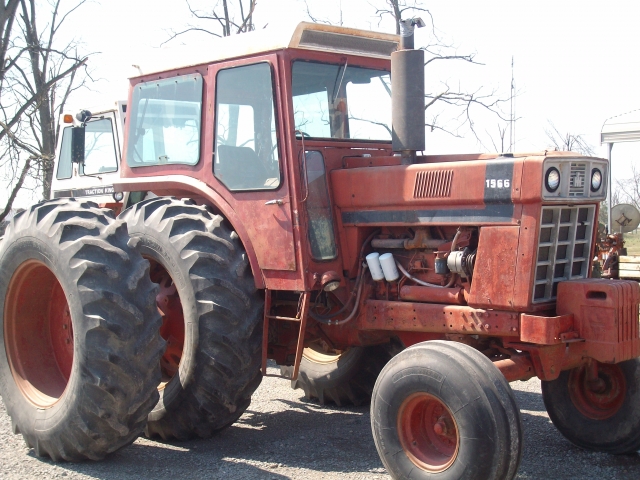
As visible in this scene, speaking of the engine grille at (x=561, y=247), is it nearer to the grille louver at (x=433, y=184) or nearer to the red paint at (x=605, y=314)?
the red paint at (x=605, y=314)

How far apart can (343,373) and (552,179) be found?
110 inches

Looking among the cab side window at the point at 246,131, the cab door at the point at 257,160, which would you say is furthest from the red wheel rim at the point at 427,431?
the cab side window at the point at 246,131

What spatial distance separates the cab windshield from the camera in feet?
18.7

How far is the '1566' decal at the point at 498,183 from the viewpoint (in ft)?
15.7

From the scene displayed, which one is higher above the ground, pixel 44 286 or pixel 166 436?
pixel 44 286

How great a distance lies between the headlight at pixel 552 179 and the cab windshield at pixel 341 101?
1.70 meters

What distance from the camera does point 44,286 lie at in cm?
584

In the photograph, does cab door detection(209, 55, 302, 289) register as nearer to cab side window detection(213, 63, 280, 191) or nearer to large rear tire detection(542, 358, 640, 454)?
cab side window detection(213, 63, 280, 191)

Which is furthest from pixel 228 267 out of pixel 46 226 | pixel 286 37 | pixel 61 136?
pixel 61 136

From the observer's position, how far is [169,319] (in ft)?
19.8

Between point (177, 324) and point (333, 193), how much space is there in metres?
1.58

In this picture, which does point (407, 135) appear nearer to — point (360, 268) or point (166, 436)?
point (360, 268)

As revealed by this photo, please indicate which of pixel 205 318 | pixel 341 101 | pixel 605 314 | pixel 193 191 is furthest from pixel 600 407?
pixel 193 191

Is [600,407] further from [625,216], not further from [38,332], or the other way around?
[625,216]
